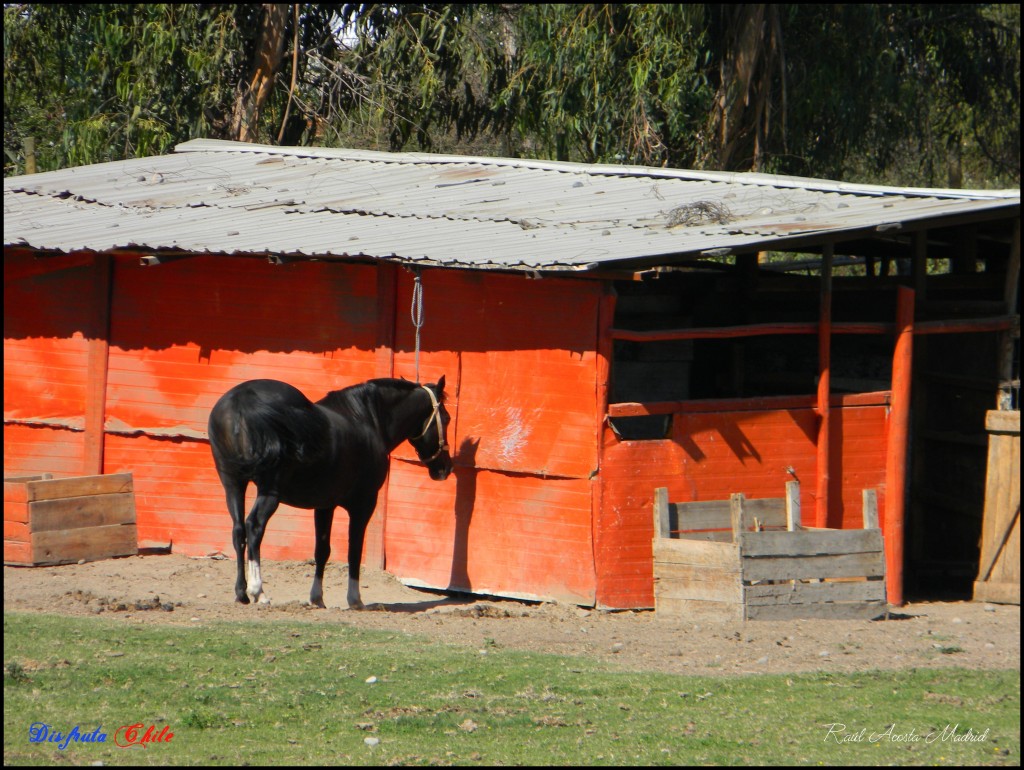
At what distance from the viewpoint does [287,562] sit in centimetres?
1143

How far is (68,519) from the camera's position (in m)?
11.0

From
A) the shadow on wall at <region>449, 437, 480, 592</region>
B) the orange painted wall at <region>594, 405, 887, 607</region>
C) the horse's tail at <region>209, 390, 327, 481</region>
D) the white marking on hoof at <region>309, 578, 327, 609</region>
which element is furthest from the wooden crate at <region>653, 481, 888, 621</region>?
the horse's tail at <region>209, 390, 327, 481</region>

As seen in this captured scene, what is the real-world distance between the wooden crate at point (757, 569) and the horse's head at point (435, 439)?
5.90 feet

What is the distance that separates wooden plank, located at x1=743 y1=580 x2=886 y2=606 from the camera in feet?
30.6

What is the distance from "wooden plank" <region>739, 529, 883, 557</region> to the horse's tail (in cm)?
326

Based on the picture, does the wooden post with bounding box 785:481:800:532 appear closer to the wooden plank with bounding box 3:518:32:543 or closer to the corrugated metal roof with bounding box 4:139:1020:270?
the corrugated metal roof with bounding box 4:139:1020:270

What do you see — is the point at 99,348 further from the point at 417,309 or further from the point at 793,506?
the point at 793,506

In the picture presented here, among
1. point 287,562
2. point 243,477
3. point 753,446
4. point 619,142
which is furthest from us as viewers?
point 619,142

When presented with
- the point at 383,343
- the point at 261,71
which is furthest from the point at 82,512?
the point at 261,71

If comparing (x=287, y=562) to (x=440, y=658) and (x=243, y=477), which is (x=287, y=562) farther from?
(x=440, y=658)

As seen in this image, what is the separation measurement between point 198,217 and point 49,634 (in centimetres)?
560

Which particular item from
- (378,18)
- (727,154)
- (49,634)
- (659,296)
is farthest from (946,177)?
(49,634)

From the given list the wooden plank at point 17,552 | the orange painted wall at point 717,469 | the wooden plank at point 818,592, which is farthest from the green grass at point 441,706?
the wooden plank at point 17,552

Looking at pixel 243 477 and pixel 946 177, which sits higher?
pixel 946 177
